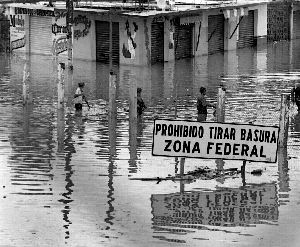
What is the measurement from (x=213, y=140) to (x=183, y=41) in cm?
2770

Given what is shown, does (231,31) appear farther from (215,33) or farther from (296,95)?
(296,95)

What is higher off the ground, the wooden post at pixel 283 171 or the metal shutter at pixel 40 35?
the metal shutter at pixel 40 35

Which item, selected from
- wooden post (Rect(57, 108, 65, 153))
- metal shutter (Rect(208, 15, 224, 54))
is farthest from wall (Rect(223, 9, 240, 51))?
wooden post (Rect(57, 108, 65, 153))

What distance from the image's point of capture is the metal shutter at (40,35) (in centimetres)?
5456

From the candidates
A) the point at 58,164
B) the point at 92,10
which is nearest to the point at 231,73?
the point at 92,10

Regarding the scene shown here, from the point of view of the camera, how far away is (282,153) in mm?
29656

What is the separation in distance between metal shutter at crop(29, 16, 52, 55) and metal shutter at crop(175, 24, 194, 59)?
6640mm

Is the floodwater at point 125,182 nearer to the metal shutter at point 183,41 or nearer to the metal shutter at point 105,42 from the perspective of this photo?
the metal shutter at point 105,42

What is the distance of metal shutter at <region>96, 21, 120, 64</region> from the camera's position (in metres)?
50.9

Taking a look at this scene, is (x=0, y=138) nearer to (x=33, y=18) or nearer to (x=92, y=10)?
(x=92, y=10)

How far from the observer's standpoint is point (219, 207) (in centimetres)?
2378

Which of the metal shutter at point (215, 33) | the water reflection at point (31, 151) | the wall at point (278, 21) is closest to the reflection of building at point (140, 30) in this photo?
the metal shutter at point (215, 33)

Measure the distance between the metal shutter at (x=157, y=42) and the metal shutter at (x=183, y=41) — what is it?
122 cm

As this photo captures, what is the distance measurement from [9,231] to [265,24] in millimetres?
40225
